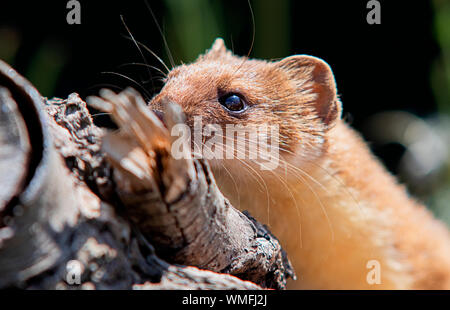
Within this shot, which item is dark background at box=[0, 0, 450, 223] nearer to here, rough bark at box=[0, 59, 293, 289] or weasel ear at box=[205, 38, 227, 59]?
weasel ear at box=[205, 38, 227, 59]

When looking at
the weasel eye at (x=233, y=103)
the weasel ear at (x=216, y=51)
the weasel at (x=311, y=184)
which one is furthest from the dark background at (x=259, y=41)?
the weasel eye at (x=233, y=103)

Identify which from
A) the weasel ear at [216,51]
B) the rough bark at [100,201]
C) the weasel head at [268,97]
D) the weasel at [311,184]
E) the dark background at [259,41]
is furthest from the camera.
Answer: the dark background at [259,41]

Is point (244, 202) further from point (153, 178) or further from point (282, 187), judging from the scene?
point (153, 178)

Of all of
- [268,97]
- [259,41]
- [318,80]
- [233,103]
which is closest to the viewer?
[233,103]

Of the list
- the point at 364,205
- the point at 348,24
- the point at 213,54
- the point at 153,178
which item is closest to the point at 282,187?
the point at 364,205

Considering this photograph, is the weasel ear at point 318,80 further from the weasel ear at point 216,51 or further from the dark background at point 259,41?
the dark background at point 259,41

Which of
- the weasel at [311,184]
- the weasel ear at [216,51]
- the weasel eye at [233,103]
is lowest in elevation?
the weasel at [311,184]

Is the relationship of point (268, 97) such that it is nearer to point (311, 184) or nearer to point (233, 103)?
point (233, 103)

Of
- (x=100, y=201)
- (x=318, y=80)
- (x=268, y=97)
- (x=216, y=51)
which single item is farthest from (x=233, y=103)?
(x=100, y=201)
